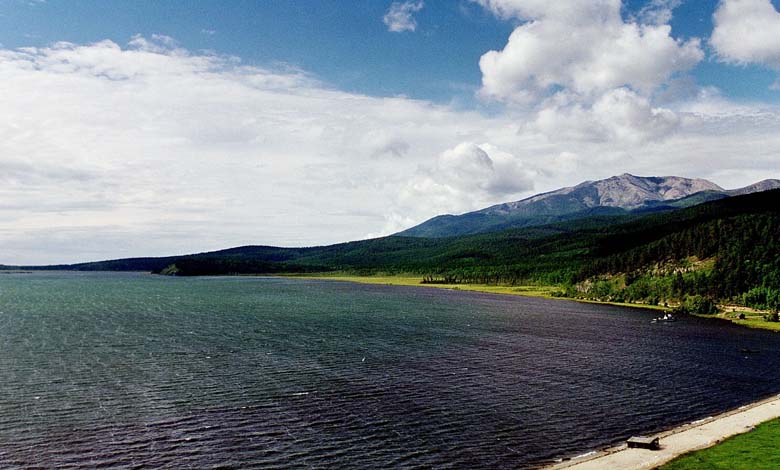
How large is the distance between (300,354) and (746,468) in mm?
74676

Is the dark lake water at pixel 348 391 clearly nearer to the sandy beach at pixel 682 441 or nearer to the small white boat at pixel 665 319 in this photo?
the sandy beach at pixel 682 441

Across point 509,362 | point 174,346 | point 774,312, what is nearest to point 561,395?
point 509,362

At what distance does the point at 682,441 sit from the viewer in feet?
176

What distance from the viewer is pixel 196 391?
7419 cm

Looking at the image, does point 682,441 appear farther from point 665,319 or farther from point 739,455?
point 665,319

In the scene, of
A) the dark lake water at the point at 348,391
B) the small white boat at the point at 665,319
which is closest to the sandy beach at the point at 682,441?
the dark lake water at the point at 348,391

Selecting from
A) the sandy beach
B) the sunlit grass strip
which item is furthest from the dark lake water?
the sunlit grass strip

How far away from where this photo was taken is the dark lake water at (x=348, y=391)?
5350 cm

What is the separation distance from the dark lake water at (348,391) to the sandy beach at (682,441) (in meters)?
3.55

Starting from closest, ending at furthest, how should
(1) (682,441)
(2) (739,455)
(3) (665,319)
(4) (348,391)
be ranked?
(2) (739,455) → (1) (682,441) → (4) (348,391) → (3) (665,319)

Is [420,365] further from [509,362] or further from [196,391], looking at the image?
[196,391]

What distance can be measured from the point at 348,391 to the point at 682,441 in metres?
40.8

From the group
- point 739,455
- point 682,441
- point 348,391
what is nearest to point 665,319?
point 682,441

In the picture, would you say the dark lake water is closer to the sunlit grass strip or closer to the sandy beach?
the sandy beach
